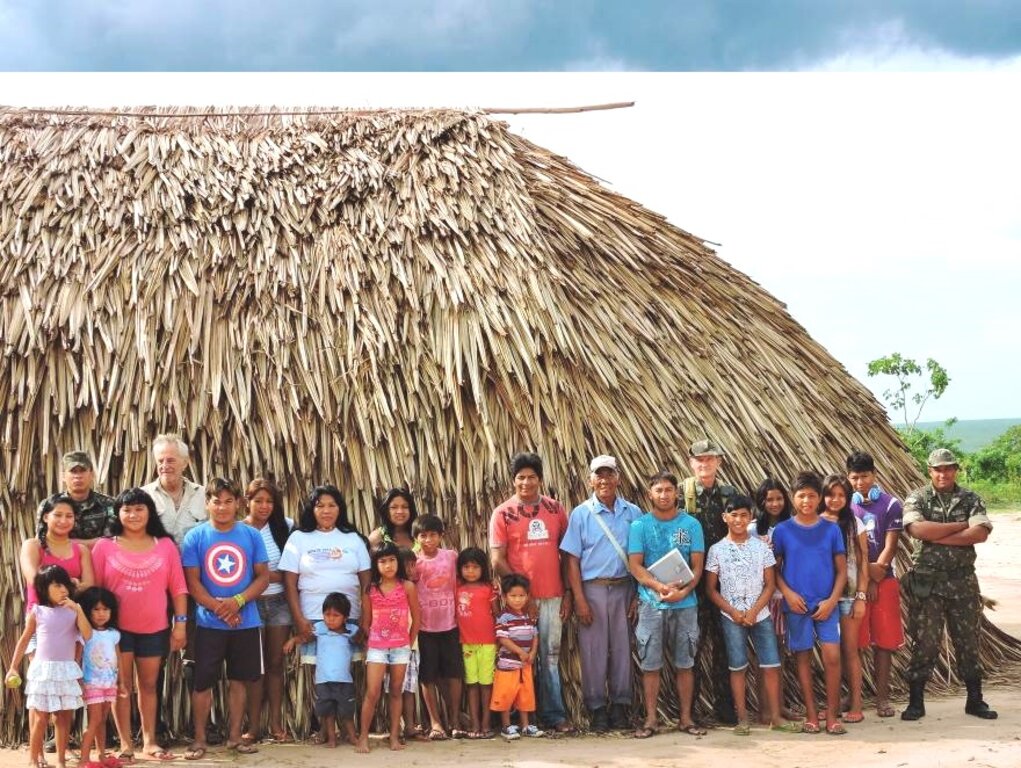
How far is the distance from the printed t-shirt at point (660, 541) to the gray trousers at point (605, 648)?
171 millimetres

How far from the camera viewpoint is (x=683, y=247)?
22.5 ft

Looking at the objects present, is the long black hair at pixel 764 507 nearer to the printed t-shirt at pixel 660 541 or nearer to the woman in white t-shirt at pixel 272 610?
the printed t-shirt at pixel 660 541

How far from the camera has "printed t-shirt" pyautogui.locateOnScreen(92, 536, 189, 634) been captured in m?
5.06

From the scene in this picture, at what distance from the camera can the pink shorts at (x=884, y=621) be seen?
19.1 ft

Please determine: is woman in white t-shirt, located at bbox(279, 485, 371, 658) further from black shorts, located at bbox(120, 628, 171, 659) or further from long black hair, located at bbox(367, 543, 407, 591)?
black shorts, located at bbox(120, 628, 171, 659)

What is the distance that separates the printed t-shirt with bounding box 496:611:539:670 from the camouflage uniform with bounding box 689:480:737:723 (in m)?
0.97

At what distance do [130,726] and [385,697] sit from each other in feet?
4.24

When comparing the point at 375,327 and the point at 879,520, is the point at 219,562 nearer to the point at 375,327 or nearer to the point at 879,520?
the point at 375,327

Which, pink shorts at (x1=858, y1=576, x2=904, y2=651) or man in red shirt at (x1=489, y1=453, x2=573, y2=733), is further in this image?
pink shorts at (x1=858, y1=576, x2=904, y2=651)

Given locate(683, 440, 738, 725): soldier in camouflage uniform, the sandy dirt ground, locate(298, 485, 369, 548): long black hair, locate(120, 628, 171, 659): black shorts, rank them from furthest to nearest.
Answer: locate(683, 440, 738, 725): soldier in camouflage uniform < locate(298, 485, 369, 548): long black hair < locate(120, 628, 171, 659): black shorts < the sandy dirt ground

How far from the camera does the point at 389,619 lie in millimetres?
5336

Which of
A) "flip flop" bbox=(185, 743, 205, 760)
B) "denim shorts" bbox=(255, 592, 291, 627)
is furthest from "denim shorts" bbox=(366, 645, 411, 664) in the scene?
"flip flop" bbox=(185, 743, 205, 760)

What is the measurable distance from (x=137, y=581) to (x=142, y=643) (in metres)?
0.31

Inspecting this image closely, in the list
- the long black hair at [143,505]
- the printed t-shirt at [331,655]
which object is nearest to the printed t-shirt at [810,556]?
the printed t-shirt at [331,655]
